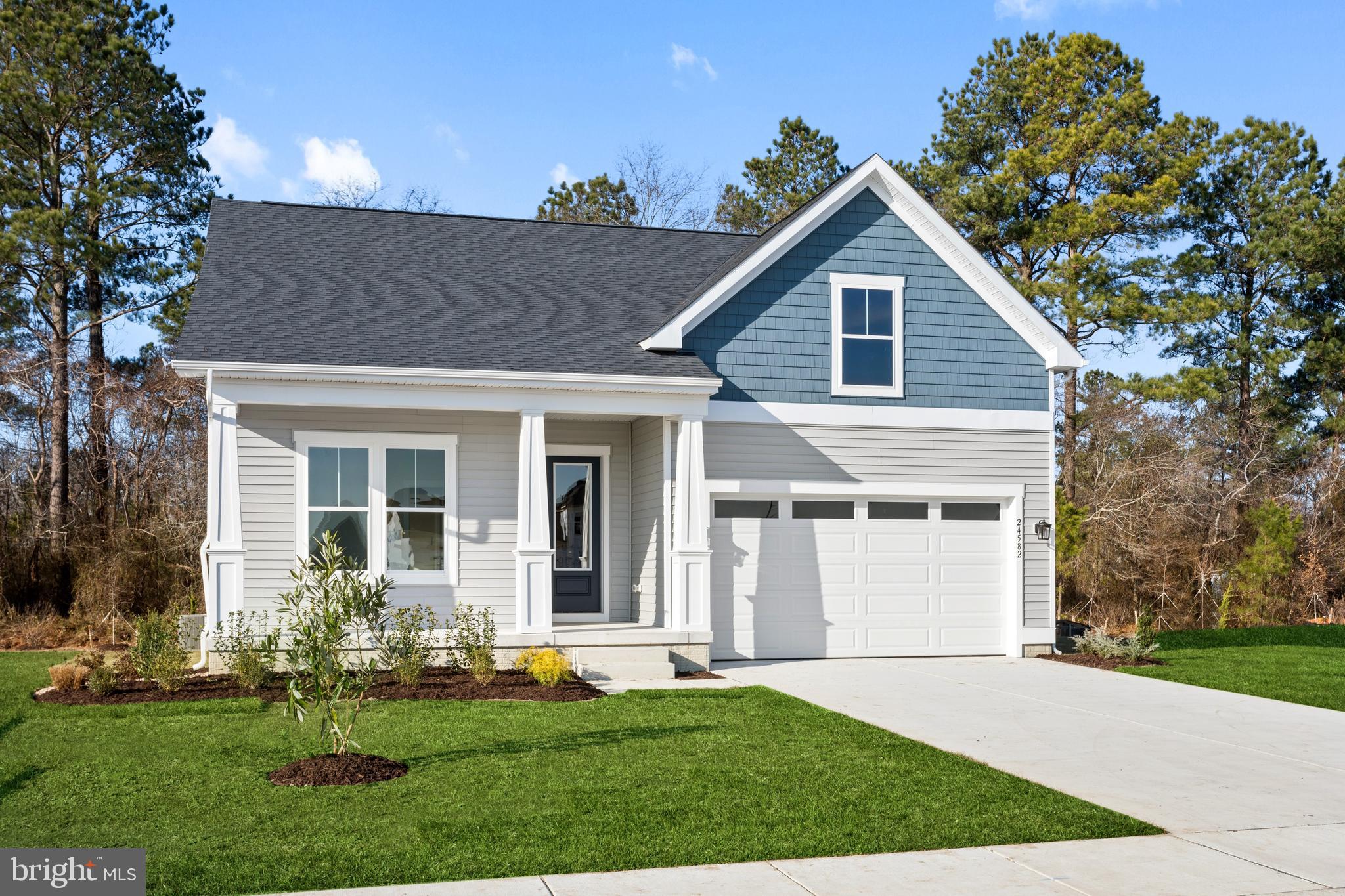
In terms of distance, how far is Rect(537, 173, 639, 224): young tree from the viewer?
3309 cm

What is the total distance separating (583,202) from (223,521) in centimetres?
2206

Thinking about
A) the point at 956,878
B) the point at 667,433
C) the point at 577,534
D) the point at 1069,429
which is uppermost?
the point at 1069,429

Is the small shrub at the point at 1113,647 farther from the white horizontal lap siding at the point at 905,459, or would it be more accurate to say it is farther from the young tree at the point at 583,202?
the young tree at the point at 583,202

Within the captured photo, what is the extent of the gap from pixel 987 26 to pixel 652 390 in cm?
1899

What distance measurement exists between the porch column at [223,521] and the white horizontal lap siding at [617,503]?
14.1 ft

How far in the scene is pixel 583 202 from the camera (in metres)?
33.2

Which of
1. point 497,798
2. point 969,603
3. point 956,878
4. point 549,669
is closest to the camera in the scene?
point 956,878

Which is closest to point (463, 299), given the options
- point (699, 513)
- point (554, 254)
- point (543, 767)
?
point (554, 254)

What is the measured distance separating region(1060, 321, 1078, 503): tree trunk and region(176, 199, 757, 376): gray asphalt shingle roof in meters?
11.3

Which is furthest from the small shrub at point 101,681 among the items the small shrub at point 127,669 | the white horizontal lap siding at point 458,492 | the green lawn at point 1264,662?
the green lawn at point 1264,662

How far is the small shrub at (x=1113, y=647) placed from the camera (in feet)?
50.3

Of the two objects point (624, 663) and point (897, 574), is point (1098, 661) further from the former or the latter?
point (624, 663)

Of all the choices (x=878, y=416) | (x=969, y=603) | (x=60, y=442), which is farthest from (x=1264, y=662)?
(x=60, y=442)

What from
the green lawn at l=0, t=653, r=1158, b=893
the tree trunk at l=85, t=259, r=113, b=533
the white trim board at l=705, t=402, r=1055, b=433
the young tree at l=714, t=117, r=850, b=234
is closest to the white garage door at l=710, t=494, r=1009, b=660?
the white trim board at l=705, t=402, r=1055, b=433
